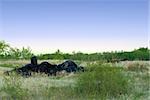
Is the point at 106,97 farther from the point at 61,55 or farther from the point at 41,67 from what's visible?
the point at 61,55

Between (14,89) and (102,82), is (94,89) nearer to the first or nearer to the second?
(102,82)

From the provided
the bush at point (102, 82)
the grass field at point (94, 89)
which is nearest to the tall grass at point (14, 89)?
the grass field at point (94, 89)

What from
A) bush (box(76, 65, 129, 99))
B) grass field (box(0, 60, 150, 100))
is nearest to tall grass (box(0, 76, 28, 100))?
grass field (box(0, 60, 150, 100))

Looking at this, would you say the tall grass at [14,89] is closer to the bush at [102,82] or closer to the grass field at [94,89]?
the grass field at [94,89]

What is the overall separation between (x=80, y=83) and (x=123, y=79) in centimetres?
125

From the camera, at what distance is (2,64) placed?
28.3m

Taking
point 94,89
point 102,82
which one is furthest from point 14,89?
point 102,82

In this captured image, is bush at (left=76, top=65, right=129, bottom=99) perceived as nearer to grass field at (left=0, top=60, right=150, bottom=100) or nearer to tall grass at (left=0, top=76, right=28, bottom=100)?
grass field at (left=0, top=60, right=150, bottom=100)

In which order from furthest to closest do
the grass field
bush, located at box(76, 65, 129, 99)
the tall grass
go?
bush, located at box(76, 65, 129, 99), the grass field, the tall grass

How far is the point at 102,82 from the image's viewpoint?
12.1 meters

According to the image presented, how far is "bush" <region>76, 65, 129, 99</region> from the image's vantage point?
12031 millimetres

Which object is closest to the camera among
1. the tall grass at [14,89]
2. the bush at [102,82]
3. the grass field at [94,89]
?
the tall grass at [14,89]

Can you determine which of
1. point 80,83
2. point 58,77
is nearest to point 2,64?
point 58,77

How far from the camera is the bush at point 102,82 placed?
12031mm
